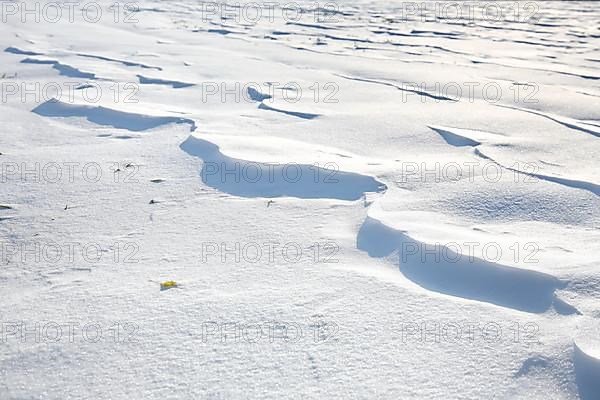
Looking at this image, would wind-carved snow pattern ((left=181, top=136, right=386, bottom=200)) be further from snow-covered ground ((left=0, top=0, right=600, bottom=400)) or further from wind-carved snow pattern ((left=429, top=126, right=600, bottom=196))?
wind-carved snow pattern ((left=429, top=126, right=600, bottom=196))

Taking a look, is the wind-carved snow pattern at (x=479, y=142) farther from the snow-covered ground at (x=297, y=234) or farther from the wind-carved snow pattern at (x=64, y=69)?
the wind-carved snow pattern at (x=64, y=69)

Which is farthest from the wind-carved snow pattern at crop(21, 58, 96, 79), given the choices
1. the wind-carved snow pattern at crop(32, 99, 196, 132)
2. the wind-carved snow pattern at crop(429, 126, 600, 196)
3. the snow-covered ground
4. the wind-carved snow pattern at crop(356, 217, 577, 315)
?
the wind-carved snow pattern at crop(356, 217, 577, 315)

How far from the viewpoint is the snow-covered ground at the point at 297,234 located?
4.29 ft

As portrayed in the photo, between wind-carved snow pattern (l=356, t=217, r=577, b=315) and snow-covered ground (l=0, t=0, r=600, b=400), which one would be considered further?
wind-carved snow pattern (l=356, t=217, r=577, b=315)

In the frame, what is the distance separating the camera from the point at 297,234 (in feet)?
6.15

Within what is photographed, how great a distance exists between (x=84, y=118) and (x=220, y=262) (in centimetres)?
166

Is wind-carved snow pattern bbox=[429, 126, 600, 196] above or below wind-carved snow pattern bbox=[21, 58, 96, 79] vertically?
below

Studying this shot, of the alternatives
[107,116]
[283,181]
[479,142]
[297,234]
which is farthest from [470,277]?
[107,116]

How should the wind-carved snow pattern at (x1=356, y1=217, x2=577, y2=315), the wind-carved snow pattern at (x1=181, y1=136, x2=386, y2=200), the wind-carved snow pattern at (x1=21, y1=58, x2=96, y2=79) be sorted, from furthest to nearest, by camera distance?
1. the wind-carved snow pattern at (x1=21, y1=58, x2=96, y2=79)
2. the wind-carved snow pattern at (x1=181, y1=136, x2=386, y2=200)
3. the wind-carved snow pattern at (x1=356, y1=217, x2=577, y2=315)

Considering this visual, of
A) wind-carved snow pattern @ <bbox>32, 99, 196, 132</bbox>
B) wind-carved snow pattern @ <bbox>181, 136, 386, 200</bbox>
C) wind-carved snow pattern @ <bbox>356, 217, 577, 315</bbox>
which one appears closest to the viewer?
wind-carved snow pattern @ <bbox>356, 217, 577, 315</bbox>

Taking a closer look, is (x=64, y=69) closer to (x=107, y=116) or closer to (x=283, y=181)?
(x=107, y=116)

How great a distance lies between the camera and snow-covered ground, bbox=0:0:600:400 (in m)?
1.31

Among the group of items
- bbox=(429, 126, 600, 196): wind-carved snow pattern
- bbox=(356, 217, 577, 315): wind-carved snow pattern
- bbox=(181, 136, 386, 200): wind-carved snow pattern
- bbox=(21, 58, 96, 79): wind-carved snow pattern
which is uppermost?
bbox=(21, 58, 96, 79): wind-carved snow pattern

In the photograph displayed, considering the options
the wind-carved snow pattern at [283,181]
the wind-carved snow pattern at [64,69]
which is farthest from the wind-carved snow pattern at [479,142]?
the wind-carved snow pattern at [64,69]
